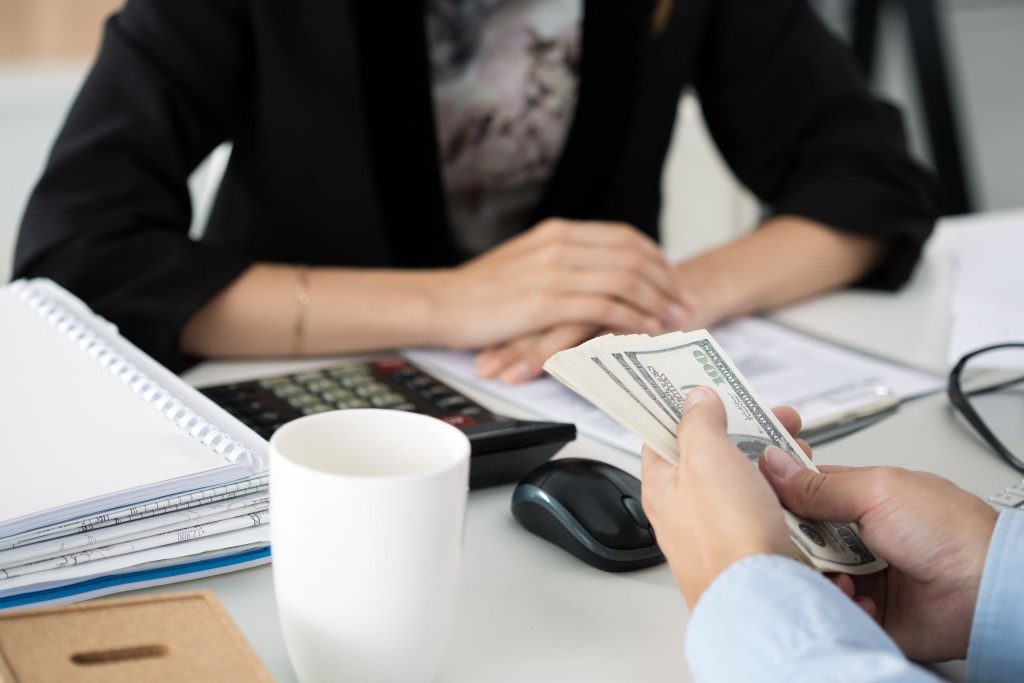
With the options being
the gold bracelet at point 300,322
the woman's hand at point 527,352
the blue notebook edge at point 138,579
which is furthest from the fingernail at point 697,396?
the gold bracelet at point 300,322

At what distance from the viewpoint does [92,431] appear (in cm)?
61

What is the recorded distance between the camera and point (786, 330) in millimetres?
1062

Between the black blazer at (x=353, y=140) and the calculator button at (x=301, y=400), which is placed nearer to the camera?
the calculator button at (x=301, y=400)

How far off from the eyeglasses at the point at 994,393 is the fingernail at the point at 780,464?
26 cm

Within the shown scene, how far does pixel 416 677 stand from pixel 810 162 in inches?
37.7

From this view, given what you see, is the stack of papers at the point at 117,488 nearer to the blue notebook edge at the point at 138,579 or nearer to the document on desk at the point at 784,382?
the blue notebook edge at the point at 138,579

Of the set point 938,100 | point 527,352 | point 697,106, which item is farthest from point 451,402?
point 938,100

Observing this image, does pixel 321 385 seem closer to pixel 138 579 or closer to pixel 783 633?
pixel 138 579

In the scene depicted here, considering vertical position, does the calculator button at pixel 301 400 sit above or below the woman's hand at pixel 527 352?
above

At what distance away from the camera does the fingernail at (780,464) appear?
575 millimetres

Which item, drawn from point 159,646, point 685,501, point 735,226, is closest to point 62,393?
point 159,646

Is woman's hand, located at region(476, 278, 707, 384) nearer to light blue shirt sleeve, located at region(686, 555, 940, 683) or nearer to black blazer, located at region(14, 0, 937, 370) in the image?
black blazer, located at region(14, 0, 937, 370)

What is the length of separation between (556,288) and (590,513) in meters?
0.37

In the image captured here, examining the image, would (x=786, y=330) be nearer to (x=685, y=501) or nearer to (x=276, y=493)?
(x=685, y=501)
